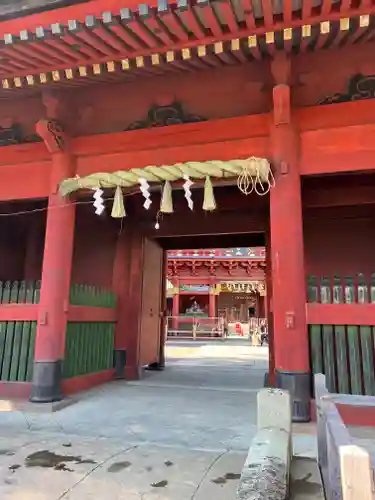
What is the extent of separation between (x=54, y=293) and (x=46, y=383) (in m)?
1.29

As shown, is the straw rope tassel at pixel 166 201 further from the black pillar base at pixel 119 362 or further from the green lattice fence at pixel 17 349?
the black pillar base at pixel 119 362

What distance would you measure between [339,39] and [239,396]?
17.3ft

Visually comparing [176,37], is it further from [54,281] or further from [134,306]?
[134,306]

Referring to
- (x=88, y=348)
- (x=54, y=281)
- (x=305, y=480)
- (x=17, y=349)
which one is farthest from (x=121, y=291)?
(x=305, y=480)

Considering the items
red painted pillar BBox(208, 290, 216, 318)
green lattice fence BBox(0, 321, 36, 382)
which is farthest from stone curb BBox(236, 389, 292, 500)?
red painted pillar BBox(208, 290, 216, 318)

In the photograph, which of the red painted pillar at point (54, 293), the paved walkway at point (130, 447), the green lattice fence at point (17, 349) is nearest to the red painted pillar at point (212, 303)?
the paved walkway at point (130, 447)

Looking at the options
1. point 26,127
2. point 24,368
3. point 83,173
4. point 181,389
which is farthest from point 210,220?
point 24,368

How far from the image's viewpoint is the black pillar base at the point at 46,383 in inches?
211

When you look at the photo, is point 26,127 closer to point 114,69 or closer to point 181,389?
point 114,69

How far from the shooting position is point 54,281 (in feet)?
18.8

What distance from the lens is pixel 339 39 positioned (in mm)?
4559

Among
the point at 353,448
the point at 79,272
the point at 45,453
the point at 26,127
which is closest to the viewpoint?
the point at 353,448

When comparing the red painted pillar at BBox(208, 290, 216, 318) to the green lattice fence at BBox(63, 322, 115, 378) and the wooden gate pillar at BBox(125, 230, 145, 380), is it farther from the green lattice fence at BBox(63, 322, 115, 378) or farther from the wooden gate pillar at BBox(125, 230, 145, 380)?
the green lattice fence at BBox(63, 322, 115, 378)

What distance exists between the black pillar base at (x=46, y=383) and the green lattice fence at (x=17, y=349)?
0.44 metres
